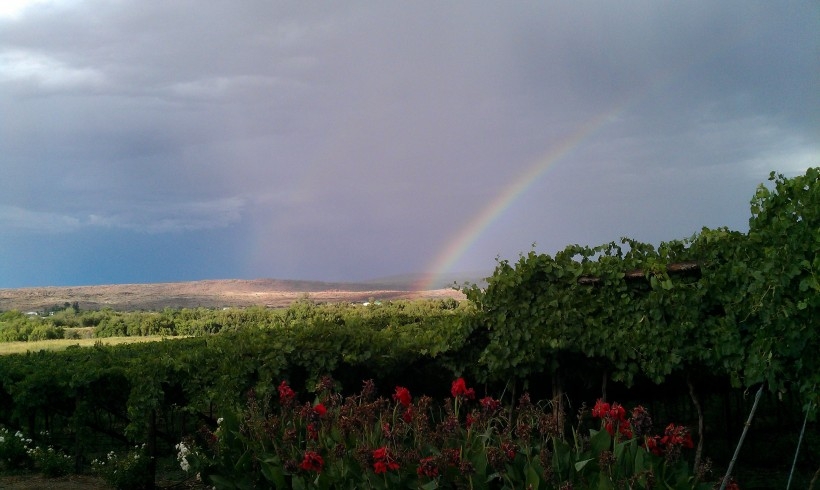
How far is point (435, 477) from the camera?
5.03 m

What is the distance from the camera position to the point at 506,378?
8.31m

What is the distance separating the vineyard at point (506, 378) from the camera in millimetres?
5262

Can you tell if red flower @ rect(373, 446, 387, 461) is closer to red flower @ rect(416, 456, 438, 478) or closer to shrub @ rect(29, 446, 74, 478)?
red flower @ rect(416, 456, 438, 478)

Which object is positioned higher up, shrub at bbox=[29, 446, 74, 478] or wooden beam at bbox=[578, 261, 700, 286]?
wooden beam at bbox=[578, 261, 700, 286]

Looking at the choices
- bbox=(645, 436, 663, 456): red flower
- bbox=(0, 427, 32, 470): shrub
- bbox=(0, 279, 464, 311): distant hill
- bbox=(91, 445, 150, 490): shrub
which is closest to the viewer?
bbox=(645, 436, 663, 456): red flower

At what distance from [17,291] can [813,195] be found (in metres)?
40.3

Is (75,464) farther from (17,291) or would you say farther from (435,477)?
(17,291)

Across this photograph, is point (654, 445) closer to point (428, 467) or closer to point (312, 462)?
point (428, 467)

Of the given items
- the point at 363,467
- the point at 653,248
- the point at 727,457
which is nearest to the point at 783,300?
the point at 653,248

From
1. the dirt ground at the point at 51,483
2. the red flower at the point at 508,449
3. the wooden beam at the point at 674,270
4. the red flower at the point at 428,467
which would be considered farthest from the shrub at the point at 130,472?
the wooden beam at the point at 674,270

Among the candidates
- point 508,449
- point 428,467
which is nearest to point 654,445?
point 508,449

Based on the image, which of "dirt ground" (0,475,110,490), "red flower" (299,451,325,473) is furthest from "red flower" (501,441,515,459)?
"dirt ground" (0,475,110,490)

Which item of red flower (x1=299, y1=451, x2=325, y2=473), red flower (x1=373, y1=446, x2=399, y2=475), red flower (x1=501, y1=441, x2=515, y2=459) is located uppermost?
red flower (x1=501, y1=441, x2=515, y2=459)

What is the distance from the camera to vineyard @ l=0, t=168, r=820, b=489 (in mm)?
5262
